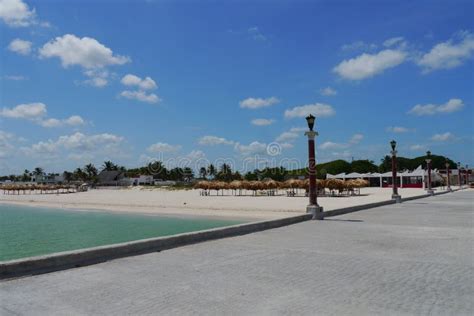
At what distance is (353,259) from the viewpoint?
7.21 meters

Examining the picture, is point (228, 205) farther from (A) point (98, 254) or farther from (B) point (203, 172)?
(B) point (203, 172)

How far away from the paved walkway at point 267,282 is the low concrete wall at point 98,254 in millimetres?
298

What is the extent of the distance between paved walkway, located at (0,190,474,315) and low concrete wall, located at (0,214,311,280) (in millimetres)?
298

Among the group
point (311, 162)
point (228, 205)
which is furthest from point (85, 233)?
point (228, 205)

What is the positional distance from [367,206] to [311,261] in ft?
46.1

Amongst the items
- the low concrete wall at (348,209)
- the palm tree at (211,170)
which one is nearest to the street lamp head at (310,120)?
the low concrete wall at (348,209)

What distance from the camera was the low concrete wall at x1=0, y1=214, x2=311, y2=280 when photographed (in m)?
6.00

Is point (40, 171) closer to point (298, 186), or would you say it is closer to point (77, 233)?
point (298, 186)

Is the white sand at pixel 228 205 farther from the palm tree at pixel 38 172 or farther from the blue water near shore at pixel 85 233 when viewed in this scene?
the palm tree at pixel 38 172

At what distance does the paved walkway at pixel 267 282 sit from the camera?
4.55m

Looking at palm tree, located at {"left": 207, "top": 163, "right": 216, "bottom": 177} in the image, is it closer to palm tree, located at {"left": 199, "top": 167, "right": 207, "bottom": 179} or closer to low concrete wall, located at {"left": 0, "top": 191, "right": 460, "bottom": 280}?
palm tree, located at {"left": 199, "top": 167, "right": 207, "bottom": 179}

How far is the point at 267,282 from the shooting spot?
5.61 m

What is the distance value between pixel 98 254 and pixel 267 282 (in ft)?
10.2

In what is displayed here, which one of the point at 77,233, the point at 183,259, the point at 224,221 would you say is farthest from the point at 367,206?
the point at 183,259
